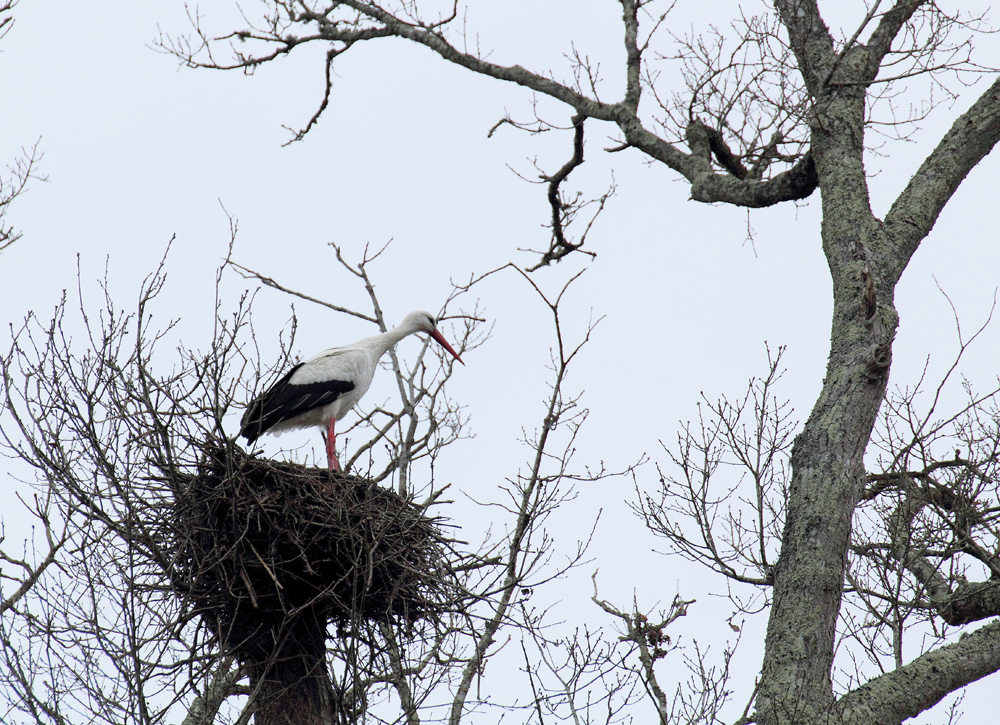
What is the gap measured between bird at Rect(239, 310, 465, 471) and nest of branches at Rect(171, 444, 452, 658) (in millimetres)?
1781

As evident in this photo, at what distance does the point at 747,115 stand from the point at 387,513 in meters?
3.65

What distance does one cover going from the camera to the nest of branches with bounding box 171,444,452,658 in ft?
18.3

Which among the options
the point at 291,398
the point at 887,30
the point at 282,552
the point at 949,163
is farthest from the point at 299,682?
the point at 887,30

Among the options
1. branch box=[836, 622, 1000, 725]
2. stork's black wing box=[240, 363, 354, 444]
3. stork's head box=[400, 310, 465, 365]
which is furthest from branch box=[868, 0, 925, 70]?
stork's black wing box=[240, 363, 354, 444]

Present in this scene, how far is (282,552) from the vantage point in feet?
19.1

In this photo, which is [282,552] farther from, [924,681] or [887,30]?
[887,30]

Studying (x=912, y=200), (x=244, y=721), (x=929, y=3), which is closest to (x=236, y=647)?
(x=244, y=721)

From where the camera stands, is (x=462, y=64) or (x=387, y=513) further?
(x=462, y=64)

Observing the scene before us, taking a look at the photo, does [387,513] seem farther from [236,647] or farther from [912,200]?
[912,200]

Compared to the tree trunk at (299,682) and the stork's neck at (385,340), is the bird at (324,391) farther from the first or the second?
the tree trunk at (299,682)

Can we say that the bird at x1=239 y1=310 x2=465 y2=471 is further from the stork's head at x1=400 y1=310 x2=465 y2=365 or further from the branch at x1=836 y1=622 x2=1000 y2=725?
the branch at x1=836 y1=622 x2=1000 y2=725

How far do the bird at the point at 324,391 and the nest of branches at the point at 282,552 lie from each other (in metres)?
1.78

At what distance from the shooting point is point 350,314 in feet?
28.3

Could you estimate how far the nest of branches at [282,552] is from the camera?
5.57 meters
